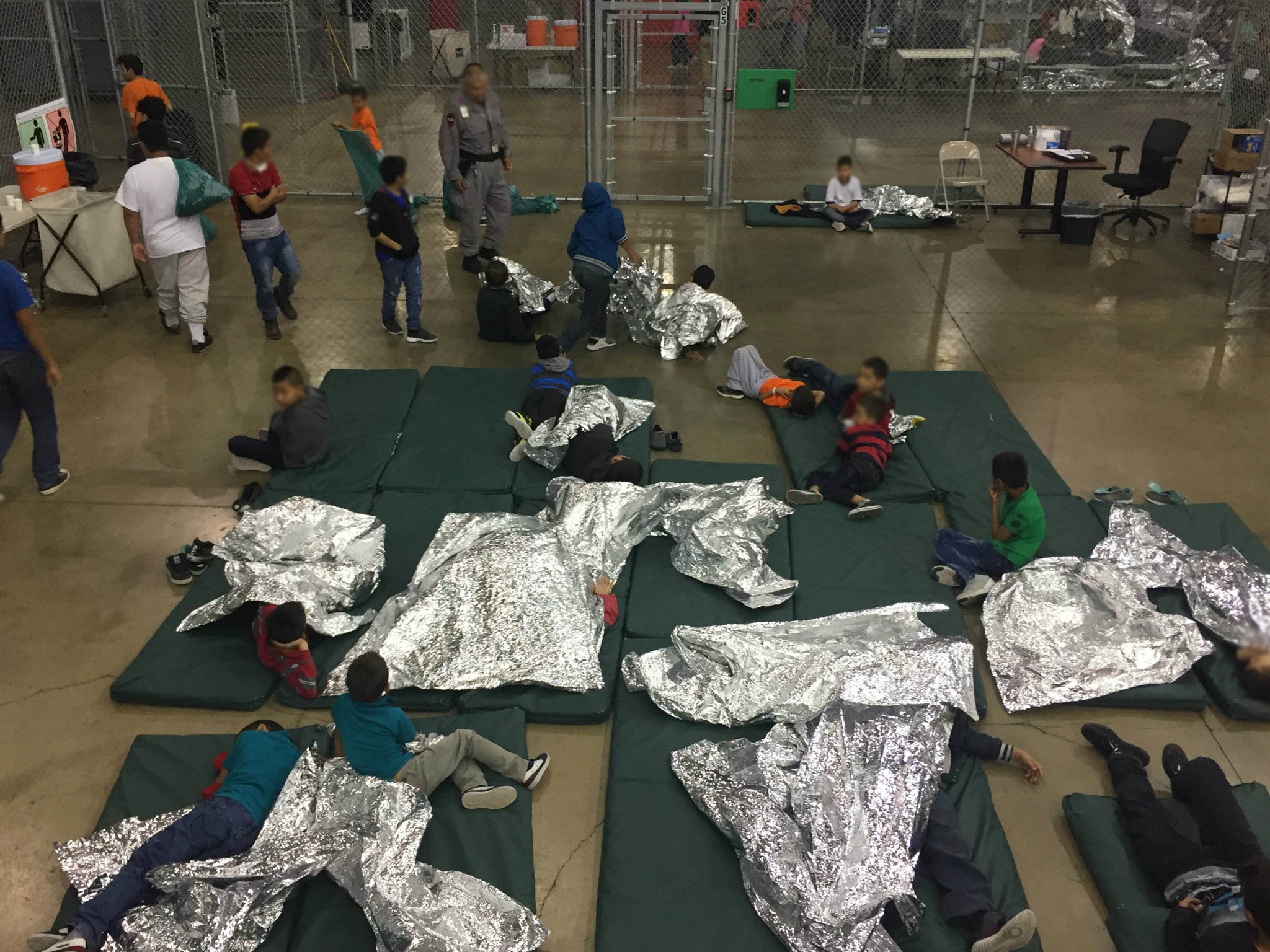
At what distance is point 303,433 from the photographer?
6168 millimetres

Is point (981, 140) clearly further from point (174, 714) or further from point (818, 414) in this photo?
point (174, 714)

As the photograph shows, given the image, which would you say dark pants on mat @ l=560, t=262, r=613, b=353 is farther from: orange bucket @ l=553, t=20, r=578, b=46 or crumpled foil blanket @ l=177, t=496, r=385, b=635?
orange bucket @ l=553, t=20, r=578, b=46

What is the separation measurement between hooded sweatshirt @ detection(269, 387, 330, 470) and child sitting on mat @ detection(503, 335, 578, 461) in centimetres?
111

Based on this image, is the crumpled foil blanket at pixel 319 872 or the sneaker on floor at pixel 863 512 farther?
the sneaker on floor at pixel 863 512

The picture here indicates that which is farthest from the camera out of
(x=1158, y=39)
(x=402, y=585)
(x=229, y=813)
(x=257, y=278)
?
(x=1158, y=39)

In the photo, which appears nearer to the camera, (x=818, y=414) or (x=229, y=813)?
(x=229, y=813)

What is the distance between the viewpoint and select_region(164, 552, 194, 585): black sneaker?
554 centimetres

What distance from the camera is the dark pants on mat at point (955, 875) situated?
3.69 m

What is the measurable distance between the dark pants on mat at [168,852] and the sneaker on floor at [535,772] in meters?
1.04

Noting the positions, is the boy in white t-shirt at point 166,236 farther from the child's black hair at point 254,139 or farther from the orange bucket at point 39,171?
the orange bucket at point 39,171

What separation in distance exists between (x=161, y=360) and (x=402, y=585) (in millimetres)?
3654

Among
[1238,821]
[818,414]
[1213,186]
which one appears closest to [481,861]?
[1238,821]

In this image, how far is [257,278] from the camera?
7746 millimetres

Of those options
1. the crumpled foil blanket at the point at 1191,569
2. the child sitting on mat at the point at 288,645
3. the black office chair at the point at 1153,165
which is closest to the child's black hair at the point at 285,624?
the child sitting on mat at the point at 288,645
